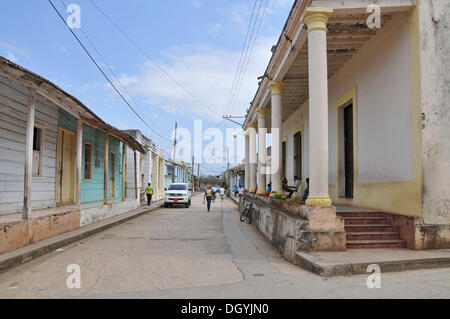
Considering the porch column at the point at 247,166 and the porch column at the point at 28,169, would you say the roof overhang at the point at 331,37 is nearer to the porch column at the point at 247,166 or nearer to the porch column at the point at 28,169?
the porch column at the point at 28,169

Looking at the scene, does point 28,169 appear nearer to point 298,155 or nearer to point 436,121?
point 436,121

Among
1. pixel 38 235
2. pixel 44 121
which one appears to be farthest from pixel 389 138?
pixel 44 121

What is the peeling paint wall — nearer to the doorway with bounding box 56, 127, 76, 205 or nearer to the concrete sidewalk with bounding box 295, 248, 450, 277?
the concrete sidewalk with bounding box 295, 248, 450, 277

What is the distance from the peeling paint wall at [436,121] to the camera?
655cm

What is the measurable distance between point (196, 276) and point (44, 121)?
755 centimetres

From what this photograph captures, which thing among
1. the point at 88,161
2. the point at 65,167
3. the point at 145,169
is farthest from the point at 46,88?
the point at 145,169

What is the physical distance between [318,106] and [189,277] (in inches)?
159

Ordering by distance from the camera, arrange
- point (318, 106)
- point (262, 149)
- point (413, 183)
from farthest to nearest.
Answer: point (262, 149)
point (318, 106)
point (413, 183)

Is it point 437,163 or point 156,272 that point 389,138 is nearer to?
point 437,163

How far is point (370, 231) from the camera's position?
24.4 ft

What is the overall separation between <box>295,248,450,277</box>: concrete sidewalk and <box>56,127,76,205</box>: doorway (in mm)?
8862

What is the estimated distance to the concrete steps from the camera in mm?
6910
